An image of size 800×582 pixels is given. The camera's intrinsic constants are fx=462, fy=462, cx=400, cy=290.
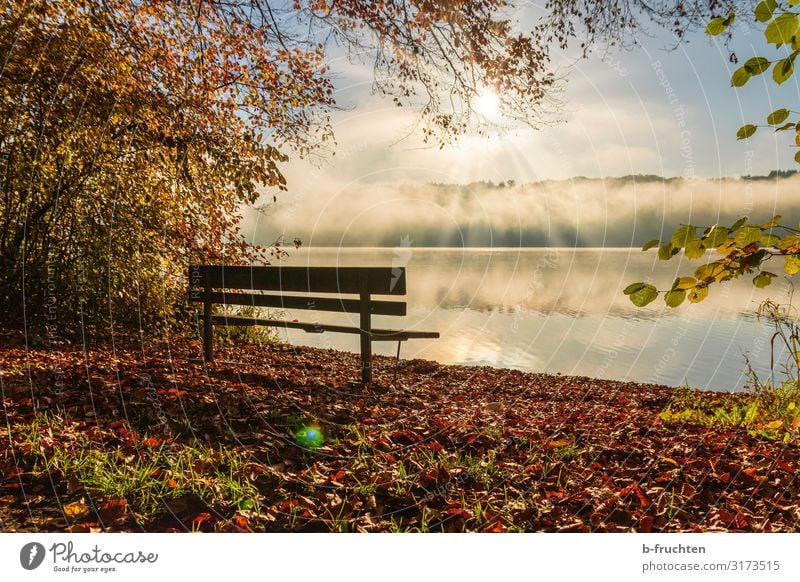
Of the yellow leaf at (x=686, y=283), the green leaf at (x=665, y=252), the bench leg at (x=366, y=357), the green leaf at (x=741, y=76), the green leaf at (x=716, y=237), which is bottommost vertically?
the bench leg at (x=366, y=357)

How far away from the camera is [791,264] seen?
202 centimetres

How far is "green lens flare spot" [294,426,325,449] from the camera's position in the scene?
3355mm

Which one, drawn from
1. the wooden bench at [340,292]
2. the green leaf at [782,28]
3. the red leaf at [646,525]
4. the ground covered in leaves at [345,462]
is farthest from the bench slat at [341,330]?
the green leaf at [782,28]

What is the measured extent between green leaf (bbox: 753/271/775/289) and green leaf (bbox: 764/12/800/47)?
3.06 ft

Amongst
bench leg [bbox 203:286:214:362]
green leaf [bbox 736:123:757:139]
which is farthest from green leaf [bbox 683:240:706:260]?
bench leg [bbox 203:286:214:362]

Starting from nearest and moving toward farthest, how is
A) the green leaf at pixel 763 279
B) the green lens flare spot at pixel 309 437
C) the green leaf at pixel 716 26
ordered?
A: 1. the green leaf at pixel 716 26
2. the green leaf at pixel 763 279
3. the green lens flare spot at pixel 309 437

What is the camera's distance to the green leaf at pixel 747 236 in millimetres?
1729

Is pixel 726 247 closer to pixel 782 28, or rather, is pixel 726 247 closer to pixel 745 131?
pixel 745 131

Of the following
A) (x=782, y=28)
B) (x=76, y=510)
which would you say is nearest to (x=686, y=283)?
(x=782, y=28)

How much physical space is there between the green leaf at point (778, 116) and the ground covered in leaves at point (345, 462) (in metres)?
2.02

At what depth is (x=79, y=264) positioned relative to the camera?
647 centimetres

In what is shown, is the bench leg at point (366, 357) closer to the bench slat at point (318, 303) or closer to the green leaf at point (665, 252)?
the bench slat at point (318, 303)
